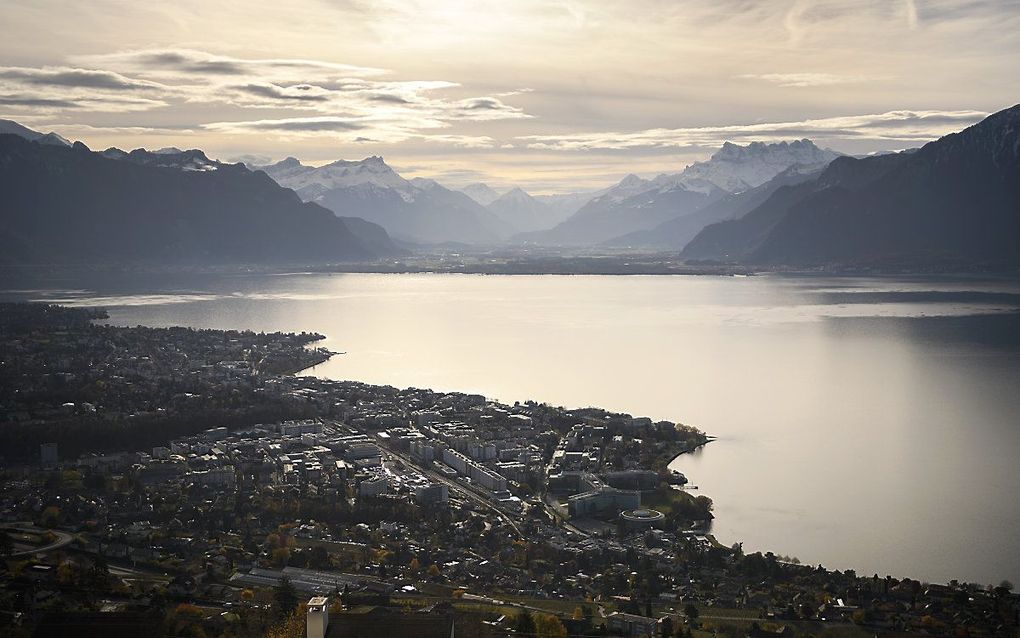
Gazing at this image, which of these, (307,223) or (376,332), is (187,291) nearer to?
(376,332)

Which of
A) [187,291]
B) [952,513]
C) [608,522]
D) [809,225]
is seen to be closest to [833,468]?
[952,513]

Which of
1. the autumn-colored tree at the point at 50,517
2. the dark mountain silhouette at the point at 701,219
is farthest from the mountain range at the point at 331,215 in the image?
the autumn-colored tree at the point at 50,517

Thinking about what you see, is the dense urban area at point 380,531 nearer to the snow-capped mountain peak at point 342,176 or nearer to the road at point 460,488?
the road at point 460,488

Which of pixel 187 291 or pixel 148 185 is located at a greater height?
pixel 148 185

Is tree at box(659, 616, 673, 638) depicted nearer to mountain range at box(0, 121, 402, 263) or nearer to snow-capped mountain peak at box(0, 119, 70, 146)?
mountain range at box(0, 121, 402, 263)

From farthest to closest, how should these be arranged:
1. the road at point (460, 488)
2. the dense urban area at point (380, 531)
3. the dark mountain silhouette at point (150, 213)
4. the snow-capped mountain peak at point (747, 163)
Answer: the snow-capped mountain peak at point (747, 163), the dark mountain silhouette at point (150, 213), the road at point (460, 488), the dense urban area at point (380, 531)

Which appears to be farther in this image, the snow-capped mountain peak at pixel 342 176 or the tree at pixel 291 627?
the snow-capped mountain peak at pixel 342 176
